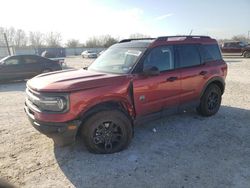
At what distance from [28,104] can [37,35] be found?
295 feet

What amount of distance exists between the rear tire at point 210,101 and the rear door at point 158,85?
113 cm

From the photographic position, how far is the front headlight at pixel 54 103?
3.60 metres

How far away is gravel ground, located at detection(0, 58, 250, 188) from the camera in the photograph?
3.38m

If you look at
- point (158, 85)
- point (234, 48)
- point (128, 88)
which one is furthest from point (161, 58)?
point (234, 48)

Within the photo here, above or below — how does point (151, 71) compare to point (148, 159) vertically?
above

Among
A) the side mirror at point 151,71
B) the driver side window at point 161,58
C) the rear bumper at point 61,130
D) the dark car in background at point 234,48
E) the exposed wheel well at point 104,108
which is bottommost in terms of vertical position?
the dark car in background at point 234,48

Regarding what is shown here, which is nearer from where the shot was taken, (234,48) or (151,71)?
(151,71)

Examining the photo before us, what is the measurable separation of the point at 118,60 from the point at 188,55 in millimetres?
1645

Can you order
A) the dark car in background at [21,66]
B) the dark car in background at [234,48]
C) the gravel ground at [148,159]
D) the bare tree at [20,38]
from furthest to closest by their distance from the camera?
the bare tree at [20,38]
the dark car in background at [234,48]
the dark car in background at [21,66]
the gravel ground at [148,159]

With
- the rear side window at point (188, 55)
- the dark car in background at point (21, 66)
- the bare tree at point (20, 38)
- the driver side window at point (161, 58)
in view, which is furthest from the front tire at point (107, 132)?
the bare tree at point (20, 38)

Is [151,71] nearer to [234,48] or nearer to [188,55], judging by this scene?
[188,55]

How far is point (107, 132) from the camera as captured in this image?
13.5 ft

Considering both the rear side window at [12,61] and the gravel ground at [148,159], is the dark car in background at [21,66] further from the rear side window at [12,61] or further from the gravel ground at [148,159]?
the gravel ground at [148,159]

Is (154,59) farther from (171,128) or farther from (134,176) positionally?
(134,176)
